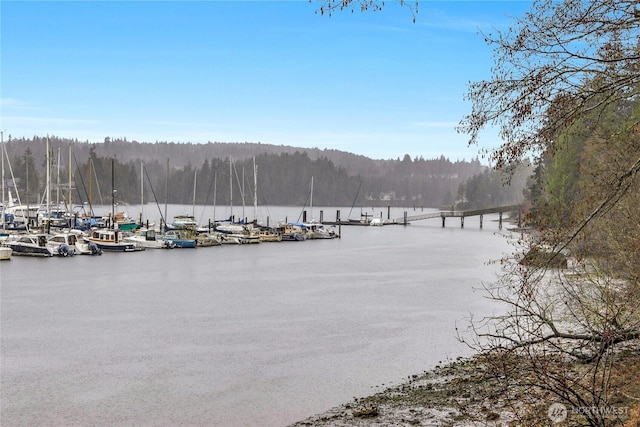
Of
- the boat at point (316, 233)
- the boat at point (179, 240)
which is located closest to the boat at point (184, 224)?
the boat at point (179, 240)

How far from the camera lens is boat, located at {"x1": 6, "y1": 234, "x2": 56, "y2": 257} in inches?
2219

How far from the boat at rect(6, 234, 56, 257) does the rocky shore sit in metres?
44.6

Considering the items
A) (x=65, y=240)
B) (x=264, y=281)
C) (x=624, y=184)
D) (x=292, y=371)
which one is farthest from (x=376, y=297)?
(x=65, y=240)

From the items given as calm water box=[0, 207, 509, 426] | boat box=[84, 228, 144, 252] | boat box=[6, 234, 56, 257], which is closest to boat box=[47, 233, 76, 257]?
boat box=[6, 234, 56, 257]

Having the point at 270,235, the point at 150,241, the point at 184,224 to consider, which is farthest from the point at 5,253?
the point at 270,235

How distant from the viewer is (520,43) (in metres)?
7.53

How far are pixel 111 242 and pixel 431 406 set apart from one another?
5128 centimetres

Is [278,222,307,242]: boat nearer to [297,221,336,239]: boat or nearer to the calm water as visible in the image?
[297,221,336,239]: boat

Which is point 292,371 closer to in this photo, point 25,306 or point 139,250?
point 25,306

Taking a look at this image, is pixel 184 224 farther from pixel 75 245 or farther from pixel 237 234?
pixel 75 245

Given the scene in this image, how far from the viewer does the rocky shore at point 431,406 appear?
14.8 metres

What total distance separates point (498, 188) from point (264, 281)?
162332mm

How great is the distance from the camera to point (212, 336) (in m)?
26.3

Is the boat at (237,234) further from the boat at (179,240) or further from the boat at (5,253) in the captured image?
the boat at (5,253)
